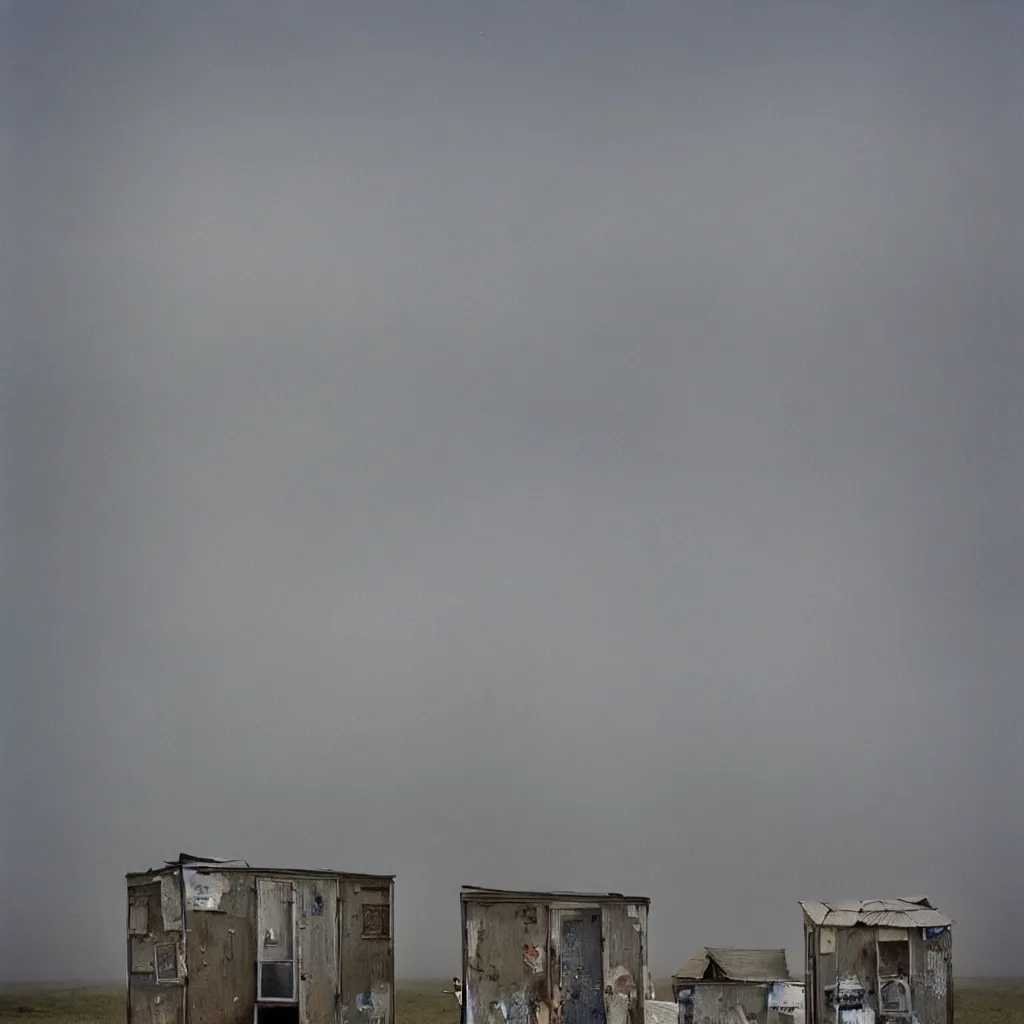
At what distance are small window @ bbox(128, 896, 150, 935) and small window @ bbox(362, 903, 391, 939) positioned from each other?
3.77m

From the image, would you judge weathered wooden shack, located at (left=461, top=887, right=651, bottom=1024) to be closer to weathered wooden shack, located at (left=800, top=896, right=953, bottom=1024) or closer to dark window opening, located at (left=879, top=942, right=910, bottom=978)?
weathered wooden shack, located at (left=800, top=896, right=953, bottom=1024)

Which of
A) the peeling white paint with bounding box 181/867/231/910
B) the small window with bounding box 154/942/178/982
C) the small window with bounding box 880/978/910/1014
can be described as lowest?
the small window with bounding box 880/978/910/1014

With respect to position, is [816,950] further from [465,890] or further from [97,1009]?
[97,1009]

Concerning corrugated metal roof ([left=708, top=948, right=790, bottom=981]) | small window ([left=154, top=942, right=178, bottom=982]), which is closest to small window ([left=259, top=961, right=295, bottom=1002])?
small window ([left=154, top=942, right=178, bottom=982])

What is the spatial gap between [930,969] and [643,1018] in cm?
475

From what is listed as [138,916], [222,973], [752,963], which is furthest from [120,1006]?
[752,963]

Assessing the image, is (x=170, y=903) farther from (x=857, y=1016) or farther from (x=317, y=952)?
(x=857, y=1016)

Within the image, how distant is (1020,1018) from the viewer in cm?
4112

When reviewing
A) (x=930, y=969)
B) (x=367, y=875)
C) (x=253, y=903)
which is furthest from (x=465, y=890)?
(x=930, y=969)

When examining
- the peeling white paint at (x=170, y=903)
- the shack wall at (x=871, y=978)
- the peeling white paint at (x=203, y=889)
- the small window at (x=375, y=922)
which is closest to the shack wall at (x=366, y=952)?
the small window at (x=375, y=922)

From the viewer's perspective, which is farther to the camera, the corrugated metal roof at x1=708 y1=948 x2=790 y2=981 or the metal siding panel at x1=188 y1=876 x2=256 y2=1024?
the corrugated metal roof at x1=708 y1=948 x2=790 y2=981

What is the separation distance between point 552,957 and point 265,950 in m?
4.84

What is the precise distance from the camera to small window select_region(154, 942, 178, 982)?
2308 centimetres

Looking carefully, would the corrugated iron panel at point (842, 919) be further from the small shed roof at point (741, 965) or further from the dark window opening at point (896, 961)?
the small shed roof at point (741, 965)
